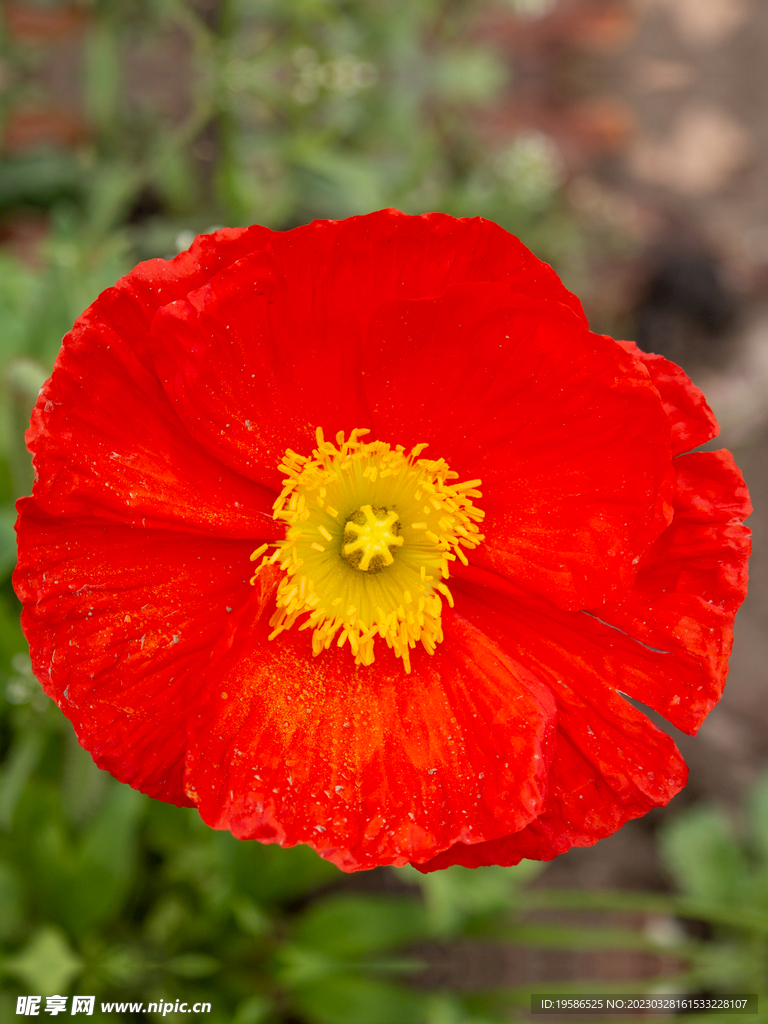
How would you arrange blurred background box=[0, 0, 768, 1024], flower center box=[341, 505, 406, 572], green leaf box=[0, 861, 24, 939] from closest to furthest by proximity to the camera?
flower center box=[341, 505, 406, 572], green leaf box=[0, 861, 24, 939], blurred background box=[0, 0, 768, 1024]

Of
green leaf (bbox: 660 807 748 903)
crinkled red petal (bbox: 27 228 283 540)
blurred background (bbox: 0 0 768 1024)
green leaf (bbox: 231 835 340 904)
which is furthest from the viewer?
green leaf (bbox: 660 807 748 903)

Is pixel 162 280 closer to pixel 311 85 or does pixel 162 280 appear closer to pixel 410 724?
pixel 410 724

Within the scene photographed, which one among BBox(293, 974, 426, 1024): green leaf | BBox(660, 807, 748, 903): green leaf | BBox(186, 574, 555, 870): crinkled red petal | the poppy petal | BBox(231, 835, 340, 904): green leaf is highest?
the poppy petal

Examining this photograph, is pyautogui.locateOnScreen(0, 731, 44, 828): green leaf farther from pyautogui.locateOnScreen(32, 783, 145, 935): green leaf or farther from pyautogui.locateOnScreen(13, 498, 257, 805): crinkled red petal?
pyautogui.locateOnScreen(13, 498, 257, 805): crinkled red petal

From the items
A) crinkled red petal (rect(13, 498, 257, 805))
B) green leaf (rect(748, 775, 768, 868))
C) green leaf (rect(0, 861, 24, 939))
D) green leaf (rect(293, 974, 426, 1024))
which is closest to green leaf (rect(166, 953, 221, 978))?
green leaf (rect(293, 974, 426, 1024))

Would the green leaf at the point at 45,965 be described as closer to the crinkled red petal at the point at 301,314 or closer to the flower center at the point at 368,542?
the flower center at the point at 368,542

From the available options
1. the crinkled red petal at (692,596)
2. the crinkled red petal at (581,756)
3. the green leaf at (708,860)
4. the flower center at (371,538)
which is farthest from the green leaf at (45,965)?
the green leaf at (708,860)
